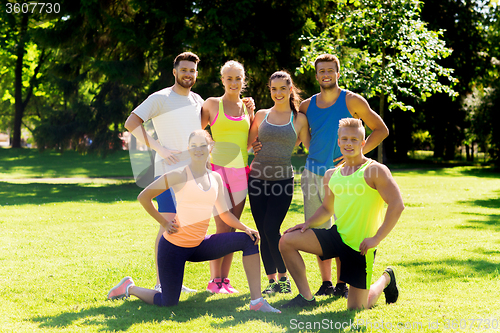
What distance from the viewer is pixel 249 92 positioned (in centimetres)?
1584

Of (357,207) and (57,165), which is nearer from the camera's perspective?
(357,207)

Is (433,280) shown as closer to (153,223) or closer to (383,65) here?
(153,223)

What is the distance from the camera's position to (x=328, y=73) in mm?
4578

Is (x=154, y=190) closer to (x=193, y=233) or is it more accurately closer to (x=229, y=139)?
(x=193, y=233)

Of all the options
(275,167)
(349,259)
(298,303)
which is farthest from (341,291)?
(275,167)

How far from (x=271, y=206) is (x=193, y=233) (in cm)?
88

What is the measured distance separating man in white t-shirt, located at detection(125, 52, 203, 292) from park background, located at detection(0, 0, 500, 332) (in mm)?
1299

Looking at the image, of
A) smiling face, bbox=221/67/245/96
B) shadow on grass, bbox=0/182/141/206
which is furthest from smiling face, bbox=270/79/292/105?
shadow on grass, bbox=0/182/141/206

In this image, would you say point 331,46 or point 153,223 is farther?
point 331,46

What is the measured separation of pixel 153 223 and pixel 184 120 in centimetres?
497

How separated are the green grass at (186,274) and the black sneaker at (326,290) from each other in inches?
7.3

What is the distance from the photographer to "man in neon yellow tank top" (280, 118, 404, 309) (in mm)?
3896

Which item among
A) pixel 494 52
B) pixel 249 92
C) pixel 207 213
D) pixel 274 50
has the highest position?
pixel 494 52

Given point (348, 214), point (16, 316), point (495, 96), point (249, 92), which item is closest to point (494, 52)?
point (495, 96)
